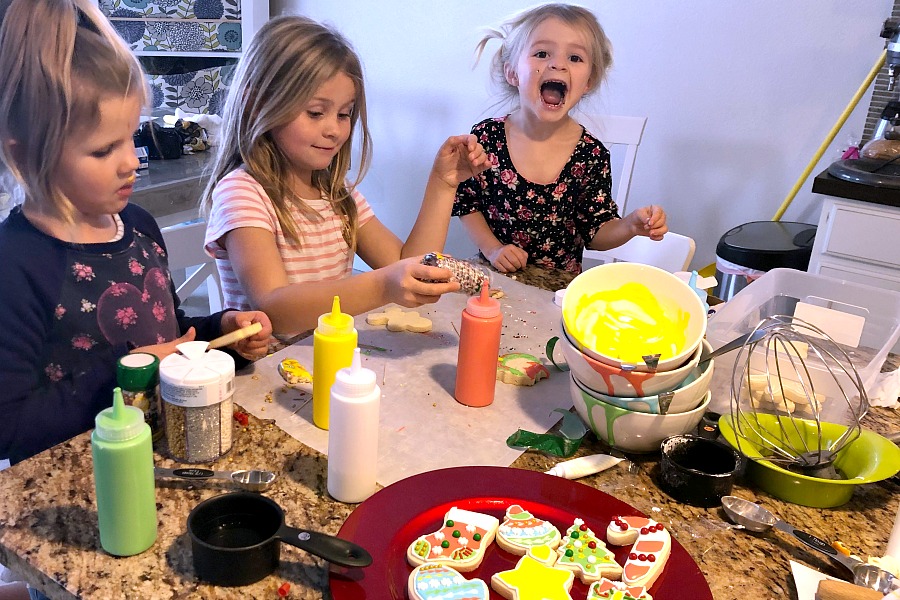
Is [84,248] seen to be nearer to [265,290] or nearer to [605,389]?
[265,290]

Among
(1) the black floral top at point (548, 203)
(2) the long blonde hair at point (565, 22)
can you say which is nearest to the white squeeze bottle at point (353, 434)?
(1) the black floral top at point (548, 203)

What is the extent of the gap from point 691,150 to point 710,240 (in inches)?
13.6

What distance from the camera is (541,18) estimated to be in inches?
70.2

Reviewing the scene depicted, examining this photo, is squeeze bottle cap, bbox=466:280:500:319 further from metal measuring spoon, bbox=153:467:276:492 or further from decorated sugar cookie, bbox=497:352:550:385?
metal measuring spoon, bbox=153:467:276:492

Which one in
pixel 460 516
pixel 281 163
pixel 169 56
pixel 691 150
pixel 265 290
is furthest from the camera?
pixel 169 56

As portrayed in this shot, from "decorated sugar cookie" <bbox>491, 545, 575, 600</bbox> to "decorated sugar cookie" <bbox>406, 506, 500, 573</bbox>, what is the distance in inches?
1.3

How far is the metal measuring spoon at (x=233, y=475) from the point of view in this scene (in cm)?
78

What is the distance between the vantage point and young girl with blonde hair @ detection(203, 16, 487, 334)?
47.8 inches

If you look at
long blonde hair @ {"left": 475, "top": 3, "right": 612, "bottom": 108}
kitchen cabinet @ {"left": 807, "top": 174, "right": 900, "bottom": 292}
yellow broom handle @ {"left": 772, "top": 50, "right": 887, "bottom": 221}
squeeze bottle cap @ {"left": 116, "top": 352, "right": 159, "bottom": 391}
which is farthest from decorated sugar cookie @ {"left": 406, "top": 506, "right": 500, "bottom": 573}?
yellow broom handle @ {"left": 772, "top": 50, "right": 887, "bottom": 221}

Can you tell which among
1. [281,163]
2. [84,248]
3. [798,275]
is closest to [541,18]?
[281,163]

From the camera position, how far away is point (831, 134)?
2.29 m

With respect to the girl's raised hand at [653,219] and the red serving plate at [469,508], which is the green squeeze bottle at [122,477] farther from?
the girl's raised hand at [653,219]

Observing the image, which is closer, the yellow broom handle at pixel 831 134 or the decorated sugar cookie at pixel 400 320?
the decorated sugar cookie at pixel 400 320

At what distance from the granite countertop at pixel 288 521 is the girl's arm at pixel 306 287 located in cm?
31
